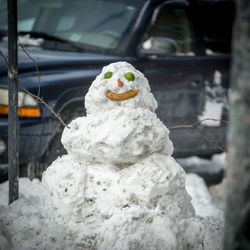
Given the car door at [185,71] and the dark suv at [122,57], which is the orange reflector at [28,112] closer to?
the dark suv at [122,57]

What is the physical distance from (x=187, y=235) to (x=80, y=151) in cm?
71

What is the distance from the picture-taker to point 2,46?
139 inches

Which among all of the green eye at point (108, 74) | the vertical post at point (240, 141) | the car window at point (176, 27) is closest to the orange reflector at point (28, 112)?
the green eye at point (108, 74)

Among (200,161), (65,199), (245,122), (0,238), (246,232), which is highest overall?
(245,122)

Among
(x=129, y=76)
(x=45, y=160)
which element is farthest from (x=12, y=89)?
(x=45, y=160)

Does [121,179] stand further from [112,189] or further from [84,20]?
[84,20]

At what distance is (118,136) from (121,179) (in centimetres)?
25

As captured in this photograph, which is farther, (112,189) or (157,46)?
(157,46)

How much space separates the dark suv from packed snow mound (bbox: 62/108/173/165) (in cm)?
111

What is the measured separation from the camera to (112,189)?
7.25ft

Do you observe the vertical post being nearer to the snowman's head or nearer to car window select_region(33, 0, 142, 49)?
the snowman's head

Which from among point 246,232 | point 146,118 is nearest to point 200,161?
point 146,118

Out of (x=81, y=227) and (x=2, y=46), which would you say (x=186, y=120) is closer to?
(x=2, y=46)

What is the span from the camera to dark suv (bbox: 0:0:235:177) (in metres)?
3.31
